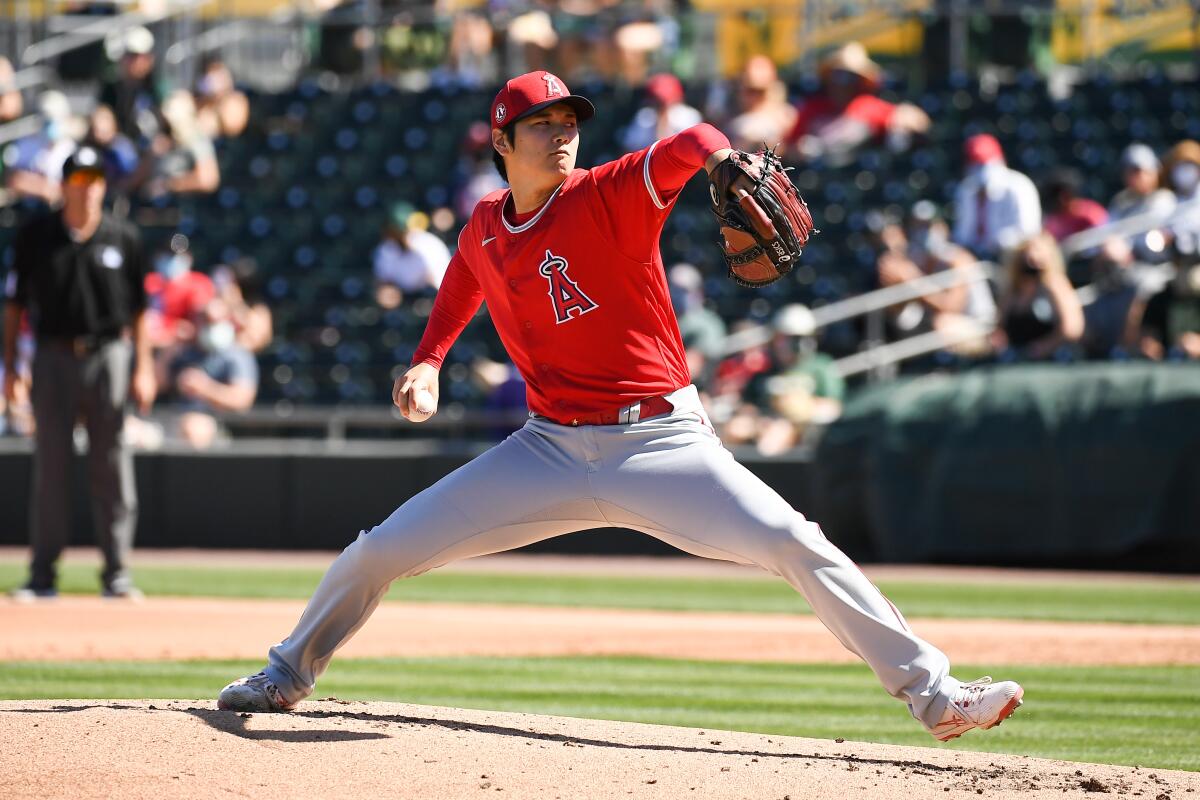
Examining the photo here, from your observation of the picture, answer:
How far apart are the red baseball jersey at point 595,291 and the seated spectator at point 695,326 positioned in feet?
26.1

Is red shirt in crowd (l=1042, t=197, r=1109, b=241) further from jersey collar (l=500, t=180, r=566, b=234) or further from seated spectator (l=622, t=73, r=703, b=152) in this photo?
jersey collar (l=500, t=180, r=566, b=234)

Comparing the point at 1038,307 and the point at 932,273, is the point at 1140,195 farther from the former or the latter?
the point at 1038,307

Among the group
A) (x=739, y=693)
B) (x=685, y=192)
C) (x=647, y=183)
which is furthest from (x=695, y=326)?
(x=647, y=183)

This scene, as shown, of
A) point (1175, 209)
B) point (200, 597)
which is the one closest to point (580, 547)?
point (200, 597)

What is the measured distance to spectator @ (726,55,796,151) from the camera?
598 inches

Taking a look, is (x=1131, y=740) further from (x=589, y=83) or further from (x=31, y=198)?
(x=31, y=198)

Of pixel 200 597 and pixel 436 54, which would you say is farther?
pixel 436 54

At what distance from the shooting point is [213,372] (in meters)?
14.1

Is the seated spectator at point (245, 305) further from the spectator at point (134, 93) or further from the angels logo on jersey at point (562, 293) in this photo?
the angels logo on jersey at point (562, 293)

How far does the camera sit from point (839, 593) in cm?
446

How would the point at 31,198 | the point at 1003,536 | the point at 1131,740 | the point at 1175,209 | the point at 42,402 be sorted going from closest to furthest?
the point at 1131,740, the point at 42,402, the point at 1003,536, the point at 1175,209, the point at 31,198

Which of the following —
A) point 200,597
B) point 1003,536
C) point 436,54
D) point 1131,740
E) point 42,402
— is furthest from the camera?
point 436,54

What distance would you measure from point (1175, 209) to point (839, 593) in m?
9.38

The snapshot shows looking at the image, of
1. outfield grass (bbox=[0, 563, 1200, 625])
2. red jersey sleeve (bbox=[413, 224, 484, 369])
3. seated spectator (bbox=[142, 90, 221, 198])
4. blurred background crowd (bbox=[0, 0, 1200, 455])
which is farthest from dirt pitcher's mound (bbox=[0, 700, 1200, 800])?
seated spectator (bbox=[142, 90, 221, 198])
